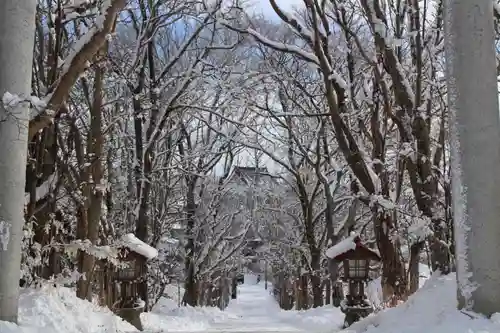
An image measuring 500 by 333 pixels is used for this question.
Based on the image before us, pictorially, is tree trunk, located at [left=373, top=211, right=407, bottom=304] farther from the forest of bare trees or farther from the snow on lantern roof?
the snow on lantern roof

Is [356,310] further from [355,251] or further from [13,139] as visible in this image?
[13,139]

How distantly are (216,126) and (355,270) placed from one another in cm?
1106

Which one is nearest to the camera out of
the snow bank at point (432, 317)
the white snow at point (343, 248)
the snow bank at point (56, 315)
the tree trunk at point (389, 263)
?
the snow bank at point (432, 317)

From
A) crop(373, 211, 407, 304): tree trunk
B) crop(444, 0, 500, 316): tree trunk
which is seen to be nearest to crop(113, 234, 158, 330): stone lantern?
crop(373, 211, 407, 304): tree trunk

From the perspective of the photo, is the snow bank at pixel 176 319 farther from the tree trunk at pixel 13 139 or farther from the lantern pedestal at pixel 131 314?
the tree trunk at pixel 13 139

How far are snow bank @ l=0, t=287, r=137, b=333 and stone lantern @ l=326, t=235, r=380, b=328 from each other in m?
4.44

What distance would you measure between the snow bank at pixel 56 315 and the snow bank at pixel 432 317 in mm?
3502

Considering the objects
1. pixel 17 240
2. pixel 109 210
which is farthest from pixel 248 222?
pixel 17 240

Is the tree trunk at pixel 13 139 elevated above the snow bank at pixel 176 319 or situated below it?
above

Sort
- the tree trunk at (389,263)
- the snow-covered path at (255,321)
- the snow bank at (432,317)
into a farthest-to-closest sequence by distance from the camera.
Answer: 1. the snow-covered path at (255,321)
2. the tree trunk at (389,263)
3. the snow bank at (432,317)

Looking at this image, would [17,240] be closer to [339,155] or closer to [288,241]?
[339,155]

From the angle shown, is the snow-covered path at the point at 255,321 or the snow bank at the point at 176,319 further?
the snow-covered path at the point at 255,321

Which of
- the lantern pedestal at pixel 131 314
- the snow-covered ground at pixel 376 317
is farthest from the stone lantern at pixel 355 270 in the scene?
the lantern pedestal at pixel 131 314

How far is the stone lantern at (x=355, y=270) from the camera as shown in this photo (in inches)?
407
